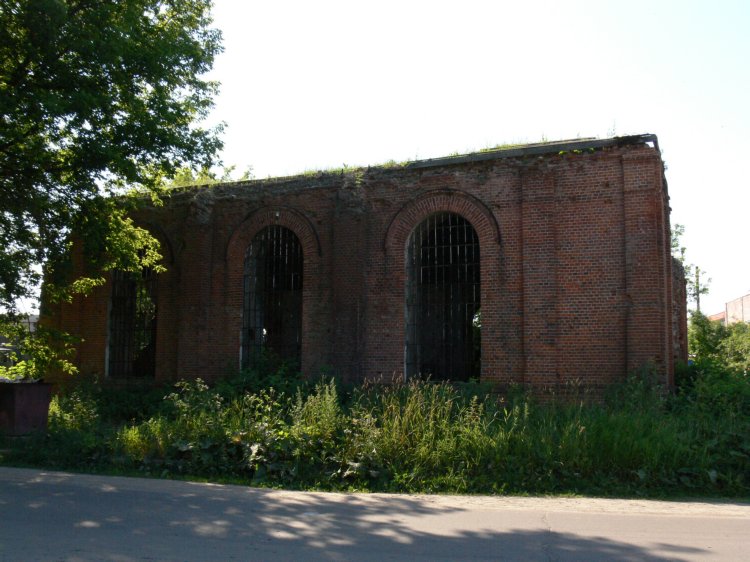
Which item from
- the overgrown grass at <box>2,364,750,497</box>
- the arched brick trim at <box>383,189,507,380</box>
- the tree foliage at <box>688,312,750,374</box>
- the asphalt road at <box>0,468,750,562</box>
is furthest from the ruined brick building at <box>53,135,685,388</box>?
the tree foliage at <box>688,312,750,374</box>

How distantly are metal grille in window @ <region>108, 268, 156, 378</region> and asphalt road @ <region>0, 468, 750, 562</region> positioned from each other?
Answer: 31.1 feet

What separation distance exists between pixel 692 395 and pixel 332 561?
1009cm

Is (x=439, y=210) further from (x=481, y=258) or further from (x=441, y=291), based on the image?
(x=441, y=291)

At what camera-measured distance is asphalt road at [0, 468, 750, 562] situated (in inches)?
243

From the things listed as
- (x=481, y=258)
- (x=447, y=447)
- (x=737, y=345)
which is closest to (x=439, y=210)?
(x=481, y=258)

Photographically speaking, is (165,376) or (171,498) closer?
(171,498)

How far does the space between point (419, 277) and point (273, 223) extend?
4.04m

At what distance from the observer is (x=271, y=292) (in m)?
18.0

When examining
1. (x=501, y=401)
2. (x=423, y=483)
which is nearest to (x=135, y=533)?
(x=423, y=483)

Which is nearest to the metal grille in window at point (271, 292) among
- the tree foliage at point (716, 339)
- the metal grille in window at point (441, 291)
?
the metal grille in window at point (441, 291)

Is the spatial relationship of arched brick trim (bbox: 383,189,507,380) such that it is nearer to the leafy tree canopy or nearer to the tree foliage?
the leafy tree canopy

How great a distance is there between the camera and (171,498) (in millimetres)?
8766

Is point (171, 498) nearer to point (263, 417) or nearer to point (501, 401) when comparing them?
point (263, 417)

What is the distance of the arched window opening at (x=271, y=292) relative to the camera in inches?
691
